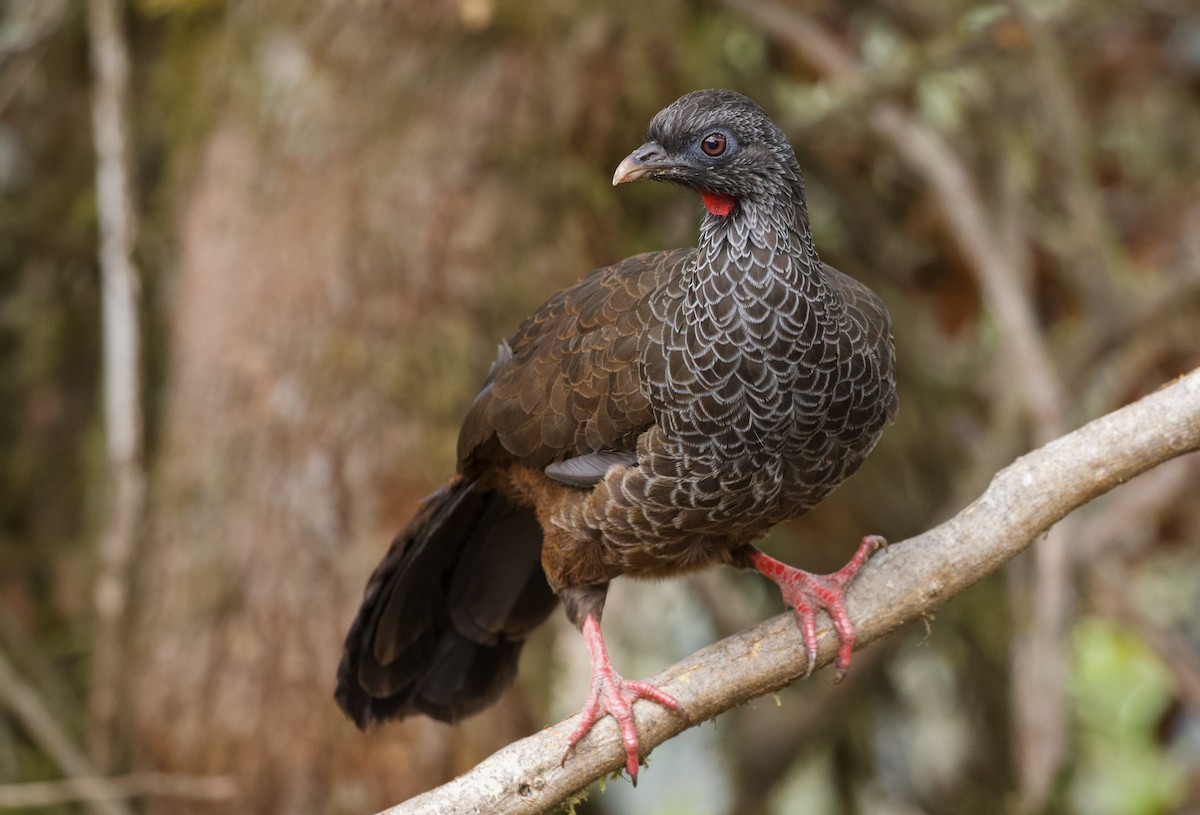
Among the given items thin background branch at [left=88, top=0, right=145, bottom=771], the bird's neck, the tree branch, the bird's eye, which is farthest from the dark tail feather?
thin background branch at [left=88, top=0, right=145, bottom=771]

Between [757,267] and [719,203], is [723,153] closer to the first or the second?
[719,203]

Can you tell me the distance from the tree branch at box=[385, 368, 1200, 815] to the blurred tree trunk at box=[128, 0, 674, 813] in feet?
6.02

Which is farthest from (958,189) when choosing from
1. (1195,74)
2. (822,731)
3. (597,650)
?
(597,650)

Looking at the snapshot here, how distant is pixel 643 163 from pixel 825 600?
1132mm

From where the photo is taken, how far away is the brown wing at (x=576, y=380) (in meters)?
3.26

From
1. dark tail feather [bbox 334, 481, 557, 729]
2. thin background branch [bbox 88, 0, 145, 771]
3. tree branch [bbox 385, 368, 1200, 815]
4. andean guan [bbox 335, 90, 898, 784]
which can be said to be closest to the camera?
tree branch [bbox 385, 368, 1200, 815]

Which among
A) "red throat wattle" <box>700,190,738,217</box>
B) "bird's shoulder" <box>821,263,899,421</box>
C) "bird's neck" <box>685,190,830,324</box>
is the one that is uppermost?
"red throat wattle" <box>700,190,738,217</box>

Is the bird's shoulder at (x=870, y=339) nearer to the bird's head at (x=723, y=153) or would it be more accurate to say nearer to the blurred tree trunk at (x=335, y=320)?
the bird's head at (x=723, y=153)

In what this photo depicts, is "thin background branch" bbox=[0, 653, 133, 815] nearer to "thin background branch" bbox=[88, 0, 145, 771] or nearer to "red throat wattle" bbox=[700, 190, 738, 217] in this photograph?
"thin background branch" bbox=[88, 0, 145, 771]

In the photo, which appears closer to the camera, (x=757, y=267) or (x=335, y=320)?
(x=757, y=267)

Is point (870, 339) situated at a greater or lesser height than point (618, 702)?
greater

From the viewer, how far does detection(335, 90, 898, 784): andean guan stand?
308cm

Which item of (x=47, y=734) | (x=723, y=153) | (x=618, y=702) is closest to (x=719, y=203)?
(x=723, y=153)

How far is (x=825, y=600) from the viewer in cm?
328
